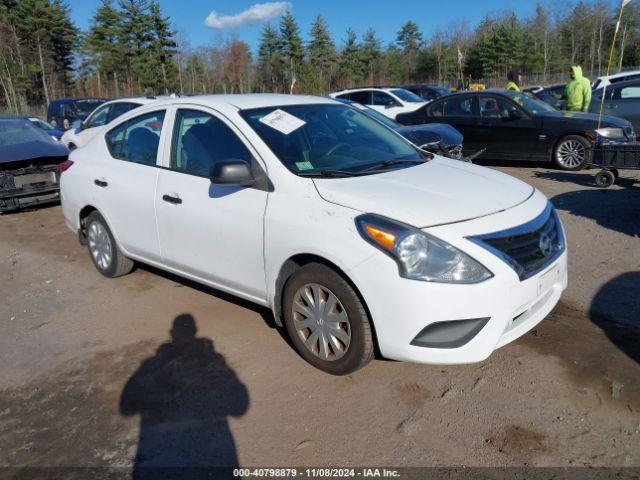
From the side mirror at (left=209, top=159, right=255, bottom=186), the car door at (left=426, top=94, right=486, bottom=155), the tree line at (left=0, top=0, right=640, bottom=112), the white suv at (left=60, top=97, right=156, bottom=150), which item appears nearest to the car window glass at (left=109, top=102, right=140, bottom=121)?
the white suv at (left=60, top=97, right=156, bottom=150)

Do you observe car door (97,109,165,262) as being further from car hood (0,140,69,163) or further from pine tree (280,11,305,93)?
pine tree (280,11,305,93)

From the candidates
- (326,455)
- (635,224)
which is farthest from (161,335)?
(635,224)

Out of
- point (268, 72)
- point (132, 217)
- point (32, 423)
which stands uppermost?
point (268, 72)

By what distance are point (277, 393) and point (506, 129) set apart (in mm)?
8880

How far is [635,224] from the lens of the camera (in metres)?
6.38

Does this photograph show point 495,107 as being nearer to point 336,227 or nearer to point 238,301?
point 238,301

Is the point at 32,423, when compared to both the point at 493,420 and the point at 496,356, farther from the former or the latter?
the point at 496,356

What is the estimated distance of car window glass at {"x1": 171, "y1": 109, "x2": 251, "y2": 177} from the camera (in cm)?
389

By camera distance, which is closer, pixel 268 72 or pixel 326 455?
pixel 326 455

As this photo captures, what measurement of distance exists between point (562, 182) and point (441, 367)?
6.73 meters

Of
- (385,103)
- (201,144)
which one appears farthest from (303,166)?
(385,103)

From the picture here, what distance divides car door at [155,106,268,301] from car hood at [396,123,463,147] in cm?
425

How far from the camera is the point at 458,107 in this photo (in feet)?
37.0

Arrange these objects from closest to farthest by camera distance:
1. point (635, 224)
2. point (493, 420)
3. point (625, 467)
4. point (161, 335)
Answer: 1. point (625, 467)
2. point (493, 420)
3. point (161, 335)
4. point (635, 224)
